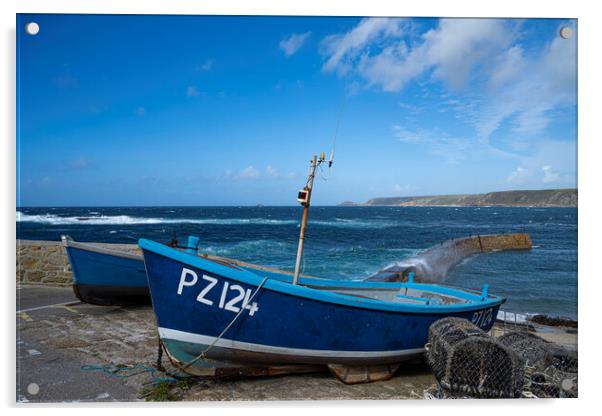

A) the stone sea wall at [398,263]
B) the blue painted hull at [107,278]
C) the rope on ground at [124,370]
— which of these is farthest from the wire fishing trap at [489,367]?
the stone sea wall at [398,263]

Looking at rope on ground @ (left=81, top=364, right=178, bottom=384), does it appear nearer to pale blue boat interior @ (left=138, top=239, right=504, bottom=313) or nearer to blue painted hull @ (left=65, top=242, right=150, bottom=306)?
pale blue boat interior @ (left=138, top=239, right=504, bottom=313)

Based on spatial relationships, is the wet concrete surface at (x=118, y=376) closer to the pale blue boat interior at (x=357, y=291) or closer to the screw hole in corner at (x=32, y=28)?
the pale blue boat interior at (x=357, y=291)

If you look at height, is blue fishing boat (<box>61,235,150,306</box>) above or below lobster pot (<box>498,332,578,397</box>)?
above

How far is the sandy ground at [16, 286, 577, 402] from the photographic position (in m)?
3.48

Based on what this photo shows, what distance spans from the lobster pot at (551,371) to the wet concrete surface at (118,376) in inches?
35.8

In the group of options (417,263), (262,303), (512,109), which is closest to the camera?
(262,303)

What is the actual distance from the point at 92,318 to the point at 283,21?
4.42 m

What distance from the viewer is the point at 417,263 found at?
59.2 feet

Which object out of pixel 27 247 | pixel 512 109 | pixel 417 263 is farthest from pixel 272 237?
pixel 512 109

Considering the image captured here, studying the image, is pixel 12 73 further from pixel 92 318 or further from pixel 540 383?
pixel 540 383

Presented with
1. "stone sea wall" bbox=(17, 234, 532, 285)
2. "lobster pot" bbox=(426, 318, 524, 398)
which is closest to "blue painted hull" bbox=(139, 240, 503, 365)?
"lobster pot" bbox=(426, 318, 524, 398)

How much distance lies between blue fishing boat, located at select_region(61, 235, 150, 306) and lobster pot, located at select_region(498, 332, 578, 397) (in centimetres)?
508

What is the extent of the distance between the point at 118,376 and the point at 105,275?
8.86ft
